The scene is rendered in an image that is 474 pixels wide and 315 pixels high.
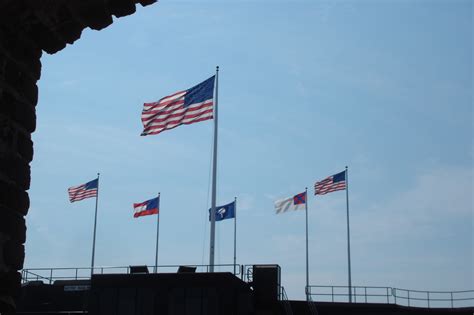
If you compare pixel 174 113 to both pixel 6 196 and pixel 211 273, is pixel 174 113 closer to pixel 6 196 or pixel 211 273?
pixel 211 273

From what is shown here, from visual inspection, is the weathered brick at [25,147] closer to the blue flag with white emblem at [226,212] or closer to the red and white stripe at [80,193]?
the red and white stripe at [80,193]

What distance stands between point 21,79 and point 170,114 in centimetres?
2270

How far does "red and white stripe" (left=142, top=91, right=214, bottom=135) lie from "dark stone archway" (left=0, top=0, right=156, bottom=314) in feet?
71.7

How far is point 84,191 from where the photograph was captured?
43.9m

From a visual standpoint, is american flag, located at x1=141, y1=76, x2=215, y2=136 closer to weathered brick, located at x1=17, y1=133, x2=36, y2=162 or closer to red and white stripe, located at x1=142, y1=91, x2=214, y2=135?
red and white stripe, located at x1=142, y1=91, x2=214, y2=135

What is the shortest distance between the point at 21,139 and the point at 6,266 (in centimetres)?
119

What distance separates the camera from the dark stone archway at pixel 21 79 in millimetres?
6113

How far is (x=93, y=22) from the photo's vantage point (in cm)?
680

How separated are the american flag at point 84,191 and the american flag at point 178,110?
15.6m

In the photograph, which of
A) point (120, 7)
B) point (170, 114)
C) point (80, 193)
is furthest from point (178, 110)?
point (120, 7)

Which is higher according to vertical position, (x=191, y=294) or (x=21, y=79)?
(x=21, y=79)

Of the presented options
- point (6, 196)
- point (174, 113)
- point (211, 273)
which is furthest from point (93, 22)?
point (211, 273)

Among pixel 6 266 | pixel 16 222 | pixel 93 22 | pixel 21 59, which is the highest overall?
pixel 93 22

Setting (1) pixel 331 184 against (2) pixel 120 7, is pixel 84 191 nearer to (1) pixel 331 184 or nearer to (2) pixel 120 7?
(1) pixel 331 184
